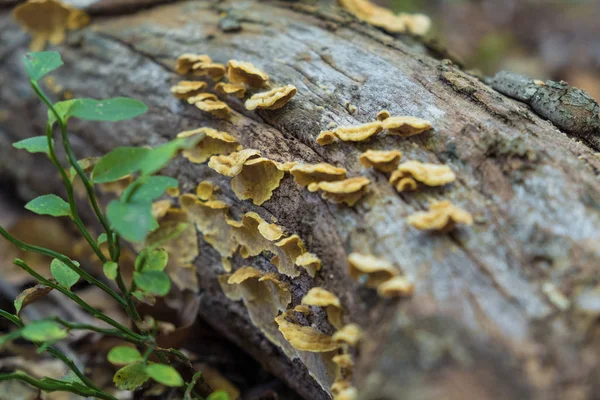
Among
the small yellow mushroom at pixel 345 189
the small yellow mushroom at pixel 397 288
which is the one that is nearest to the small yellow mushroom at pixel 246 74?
the small yellow mushroom at pixel 345 189

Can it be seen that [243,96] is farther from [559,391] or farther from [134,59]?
[559,391]

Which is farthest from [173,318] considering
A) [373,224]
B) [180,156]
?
[373,224]

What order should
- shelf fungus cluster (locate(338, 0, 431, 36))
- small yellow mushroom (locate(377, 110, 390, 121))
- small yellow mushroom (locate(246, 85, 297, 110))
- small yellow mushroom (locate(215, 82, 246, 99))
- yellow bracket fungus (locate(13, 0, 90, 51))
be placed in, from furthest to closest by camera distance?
yellow bracket fungus (locate(13, 0, 90, 51)), shelf fungus cluster (locate(338, 0, 431, 36)), small yellow mushroom (locate(215, 82, 246, 99)), small yellow mushroom (locate(246, 85, 297, 110)), small yellow mushroom (locate(377, 110, 390, 121))

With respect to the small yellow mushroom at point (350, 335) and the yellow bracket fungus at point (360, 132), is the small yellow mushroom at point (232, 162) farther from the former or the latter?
the small yellow mushroom at point (350, 335)

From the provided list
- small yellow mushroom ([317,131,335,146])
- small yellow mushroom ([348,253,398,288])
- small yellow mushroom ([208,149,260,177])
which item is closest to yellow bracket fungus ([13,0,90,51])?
small yellow mushroom ([208,149,260,177])

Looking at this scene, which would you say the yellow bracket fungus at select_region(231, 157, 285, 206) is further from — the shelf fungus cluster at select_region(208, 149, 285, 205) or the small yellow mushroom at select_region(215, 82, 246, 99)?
the small yellow mushroom at select_region(215, 82, 246, 99)

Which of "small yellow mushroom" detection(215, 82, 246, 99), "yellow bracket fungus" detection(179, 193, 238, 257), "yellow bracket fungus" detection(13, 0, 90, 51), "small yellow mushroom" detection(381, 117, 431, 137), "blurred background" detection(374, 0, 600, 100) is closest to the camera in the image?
Result: "small yellow mushroom" detection(381, 117, 431, 137)

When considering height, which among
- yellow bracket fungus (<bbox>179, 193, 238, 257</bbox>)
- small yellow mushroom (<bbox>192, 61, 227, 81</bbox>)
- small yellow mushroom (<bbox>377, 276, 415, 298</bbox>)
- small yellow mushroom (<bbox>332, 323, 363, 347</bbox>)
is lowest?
yellow bracket fungus (<bbox>179, 193, 238, 257</bbox>)

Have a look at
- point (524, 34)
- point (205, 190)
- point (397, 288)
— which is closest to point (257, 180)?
point (205, 190)
